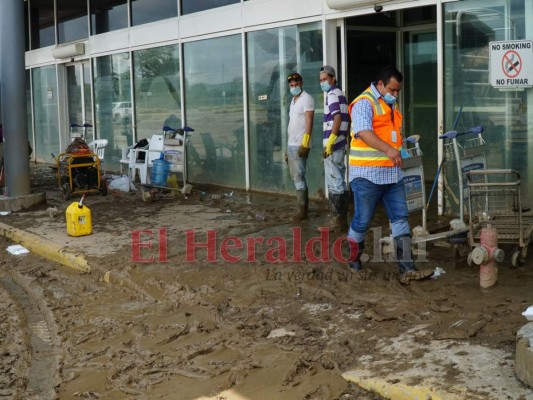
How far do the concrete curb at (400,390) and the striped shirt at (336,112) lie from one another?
4827mm

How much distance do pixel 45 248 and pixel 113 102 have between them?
8.22 meters

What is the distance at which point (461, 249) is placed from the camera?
7785 mm

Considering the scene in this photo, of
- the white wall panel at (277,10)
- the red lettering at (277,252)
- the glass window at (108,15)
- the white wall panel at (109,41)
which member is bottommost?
the red lettering at (277,252)

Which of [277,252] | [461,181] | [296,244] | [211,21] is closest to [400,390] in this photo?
[461,181]

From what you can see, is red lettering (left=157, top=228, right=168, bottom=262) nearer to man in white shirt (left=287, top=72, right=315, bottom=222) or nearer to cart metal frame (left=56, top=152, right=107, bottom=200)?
man in white shirt (left=287, top=72, right=315, bottom=222)

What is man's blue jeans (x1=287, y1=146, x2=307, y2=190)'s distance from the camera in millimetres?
10188

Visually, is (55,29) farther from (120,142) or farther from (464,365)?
(464,365)

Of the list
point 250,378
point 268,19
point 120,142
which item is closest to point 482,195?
point 250,378

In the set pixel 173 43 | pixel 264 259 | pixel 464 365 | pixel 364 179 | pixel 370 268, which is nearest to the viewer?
pixel 464 365

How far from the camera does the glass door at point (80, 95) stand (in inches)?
723

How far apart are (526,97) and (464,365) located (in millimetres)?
5106

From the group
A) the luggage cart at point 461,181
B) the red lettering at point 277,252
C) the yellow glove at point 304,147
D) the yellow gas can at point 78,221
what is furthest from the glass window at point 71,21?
the luggage cart at point 461,181

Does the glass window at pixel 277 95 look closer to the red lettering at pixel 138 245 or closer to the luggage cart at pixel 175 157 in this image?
the luggage cart at pixel 175 157

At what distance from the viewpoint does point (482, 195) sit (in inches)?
303
